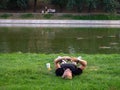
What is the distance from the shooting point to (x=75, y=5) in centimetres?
4609

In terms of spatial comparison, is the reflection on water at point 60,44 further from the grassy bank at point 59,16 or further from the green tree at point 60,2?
the green tree at point 60,2

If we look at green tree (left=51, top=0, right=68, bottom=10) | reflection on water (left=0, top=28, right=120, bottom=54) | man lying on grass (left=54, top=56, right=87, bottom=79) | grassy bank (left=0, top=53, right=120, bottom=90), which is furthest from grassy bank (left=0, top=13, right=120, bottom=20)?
man lying on grass (left=54, top=56, right=87, bottom=79)

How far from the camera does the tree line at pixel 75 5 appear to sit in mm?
45188

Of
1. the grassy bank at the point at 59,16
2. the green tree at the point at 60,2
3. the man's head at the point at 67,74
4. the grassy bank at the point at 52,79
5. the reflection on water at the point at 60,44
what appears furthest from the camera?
the green tree at the point at 60,2

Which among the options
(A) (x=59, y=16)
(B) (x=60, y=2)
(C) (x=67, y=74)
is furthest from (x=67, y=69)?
(B) (x=60, y=2)

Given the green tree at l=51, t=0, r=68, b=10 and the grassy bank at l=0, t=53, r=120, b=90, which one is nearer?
the grassy bank at l=0, t=53, r=120, b=90

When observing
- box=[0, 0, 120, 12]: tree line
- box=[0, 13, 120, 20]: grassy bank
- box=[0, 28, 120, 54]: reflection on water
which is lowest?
box=[0, 13, 120, 20]: grassy bank

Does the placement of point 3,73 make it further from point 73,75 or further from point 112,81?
point 112,81

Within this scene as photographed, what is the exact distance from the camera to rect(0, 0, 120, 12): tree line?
45.2 meters

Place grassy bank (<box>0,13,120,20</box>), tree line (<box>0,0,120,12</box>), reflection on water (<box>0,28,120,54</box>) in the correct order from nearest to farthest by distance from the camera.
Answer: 1. reflection on water (<box>0,28,120,54</box>)
2. grassy bank (<box>0,13,120,20</box>)
3. tree line (<box>0,0,120,12</box>)

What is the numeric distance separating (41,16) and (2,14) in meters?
4.55

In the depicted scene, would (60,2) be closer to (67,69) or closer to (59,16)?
(59,16)

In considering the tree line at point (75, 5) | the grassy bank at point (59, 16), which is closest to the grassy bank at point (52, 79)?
the grassy bank at point (59, 16)

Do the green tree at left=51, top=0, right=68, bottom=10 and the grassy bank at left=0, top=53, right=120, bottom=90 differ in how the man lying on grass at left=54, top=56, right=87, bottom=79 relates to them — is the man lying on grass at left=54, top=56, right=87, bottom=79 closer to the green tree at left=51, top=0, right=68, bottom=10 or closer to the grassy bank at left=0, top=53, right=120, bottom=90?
the grassy bank at left=0, top=53, right=120, bottom=90
